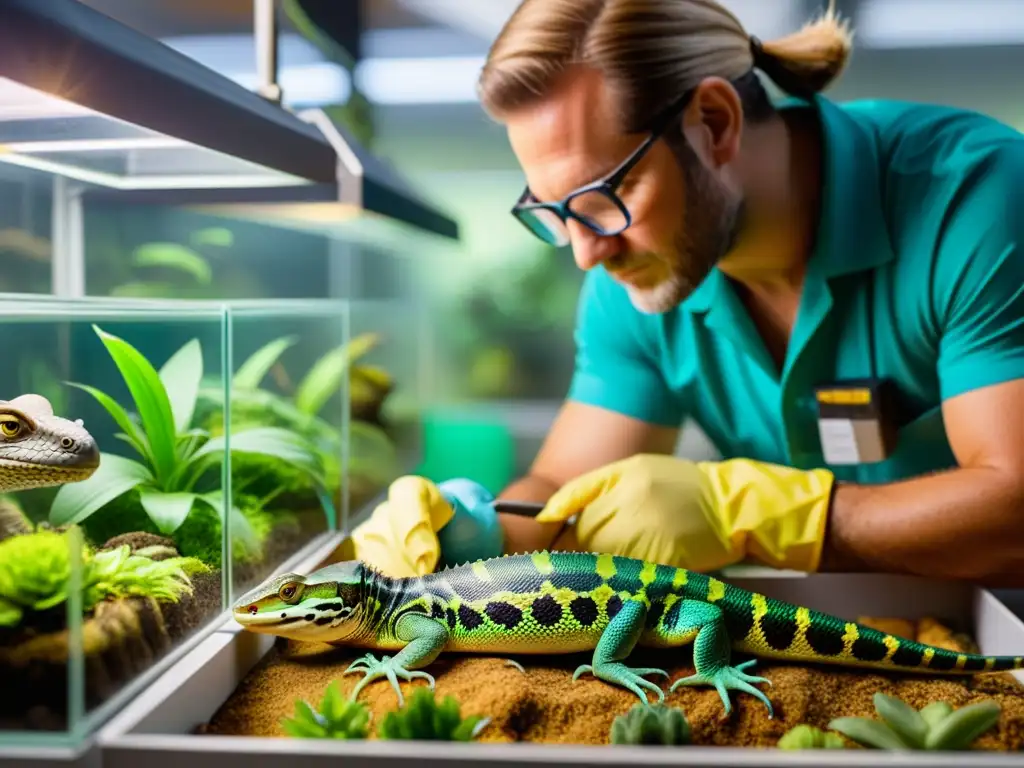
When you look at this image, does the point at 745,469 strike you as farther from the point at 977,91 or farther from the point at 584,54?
the point at 977,91

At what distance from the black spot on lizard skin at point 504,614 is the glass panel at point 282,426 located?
16.0 inches

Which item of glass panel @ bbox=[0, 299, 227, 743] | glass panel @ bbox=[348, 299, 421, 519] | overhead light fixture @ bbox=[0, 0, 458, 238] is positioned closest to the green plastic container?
glass panel @ bbox=[348, 299, 421, 519]

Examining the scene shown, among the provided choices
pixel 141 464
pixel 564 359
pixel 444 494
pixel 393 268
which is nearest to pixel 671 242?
pixel 444 494

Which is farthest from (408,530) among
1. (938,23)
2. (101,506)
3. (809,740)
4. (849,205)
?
(938,23)

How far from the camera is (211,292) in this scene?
2545 millimetres

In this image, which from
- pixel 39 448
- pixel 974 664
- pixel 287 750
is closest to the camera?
pixel 287 750

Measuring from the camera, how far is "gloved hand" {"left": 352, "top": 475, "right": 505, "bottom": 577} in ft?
4.25

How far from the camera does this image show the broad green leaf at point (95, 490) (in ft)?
3.49

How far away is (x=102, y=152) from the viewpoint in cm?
130

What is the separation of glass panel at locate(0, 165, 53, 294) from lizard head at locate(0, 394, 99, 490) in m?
0.78

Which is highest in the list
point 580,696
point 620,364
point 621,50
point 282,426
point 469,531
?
point 621,50

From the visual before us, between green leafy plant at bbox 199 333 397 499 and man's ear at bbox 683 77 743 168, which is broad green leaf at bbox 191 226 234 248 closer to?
green leafy plant at bbox 199 333 397 499

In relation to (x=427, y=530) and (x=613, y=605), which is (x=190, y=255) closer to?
(x=427, y=530)

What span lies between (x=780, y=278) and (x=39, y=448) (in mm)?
1284
